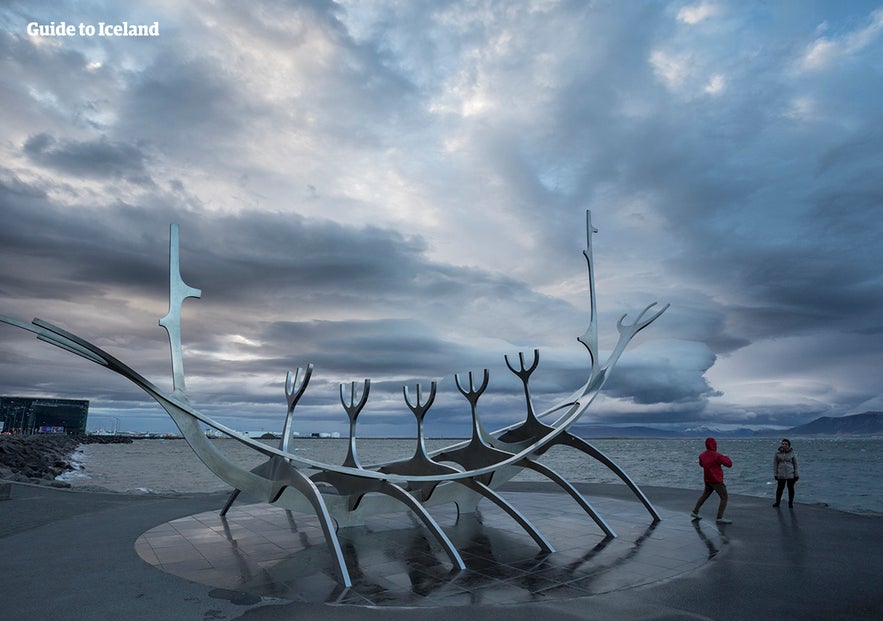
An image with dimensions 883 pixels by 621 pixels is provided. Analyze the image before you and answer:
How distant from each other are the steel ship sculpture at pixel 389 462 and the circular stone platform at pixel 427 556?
468 millimetres

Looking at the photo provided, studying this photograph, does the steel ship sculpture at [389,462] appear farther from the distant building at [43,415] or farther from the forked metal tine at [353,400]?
the distant building at [43,415]

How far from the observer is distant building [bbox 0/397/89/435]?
418 ft

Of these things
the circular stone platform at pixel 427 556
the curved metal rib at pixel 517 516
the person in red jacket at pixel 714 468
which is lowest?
the circular stone platform at pixel 427 556

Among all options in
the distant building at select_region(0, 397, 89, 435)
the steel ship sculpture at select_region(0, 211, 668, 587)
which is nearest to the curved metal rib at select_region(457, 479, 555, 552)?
the steel ship sculpture at select_region(0, 211, 668, 587)

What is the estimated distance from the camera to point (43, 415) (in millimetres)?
137250

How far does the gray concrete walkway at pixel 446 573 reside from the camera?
7074 mm

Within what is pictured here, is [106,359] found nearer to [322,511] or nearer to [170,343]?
[170,343]

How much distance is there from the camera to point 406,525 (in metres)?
13.6

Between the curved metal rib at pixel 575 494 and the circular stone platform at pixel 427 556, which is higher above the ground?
the curved metal rib at pixel 575 494

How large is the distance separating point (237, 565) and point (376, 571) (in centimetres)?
241

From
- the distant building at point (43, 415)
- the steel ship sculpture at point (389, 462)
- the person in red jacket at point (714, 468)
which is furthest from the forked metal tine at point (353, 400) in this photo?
the distant building at point (43, 415)

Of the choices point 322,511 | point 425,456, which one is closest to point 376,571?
point 322,511

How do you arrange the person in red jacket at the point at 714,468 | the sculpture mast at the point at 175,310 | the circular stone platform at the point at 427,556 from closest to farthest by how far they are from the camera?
the circular stone platform at the point at 427,556 → the sculpture mast at the point at 175,310 → the person in red jacket at the point at 714,468

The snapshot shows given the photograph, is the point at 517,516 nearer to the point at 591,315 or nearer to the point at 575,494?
→ the point at 575,494
